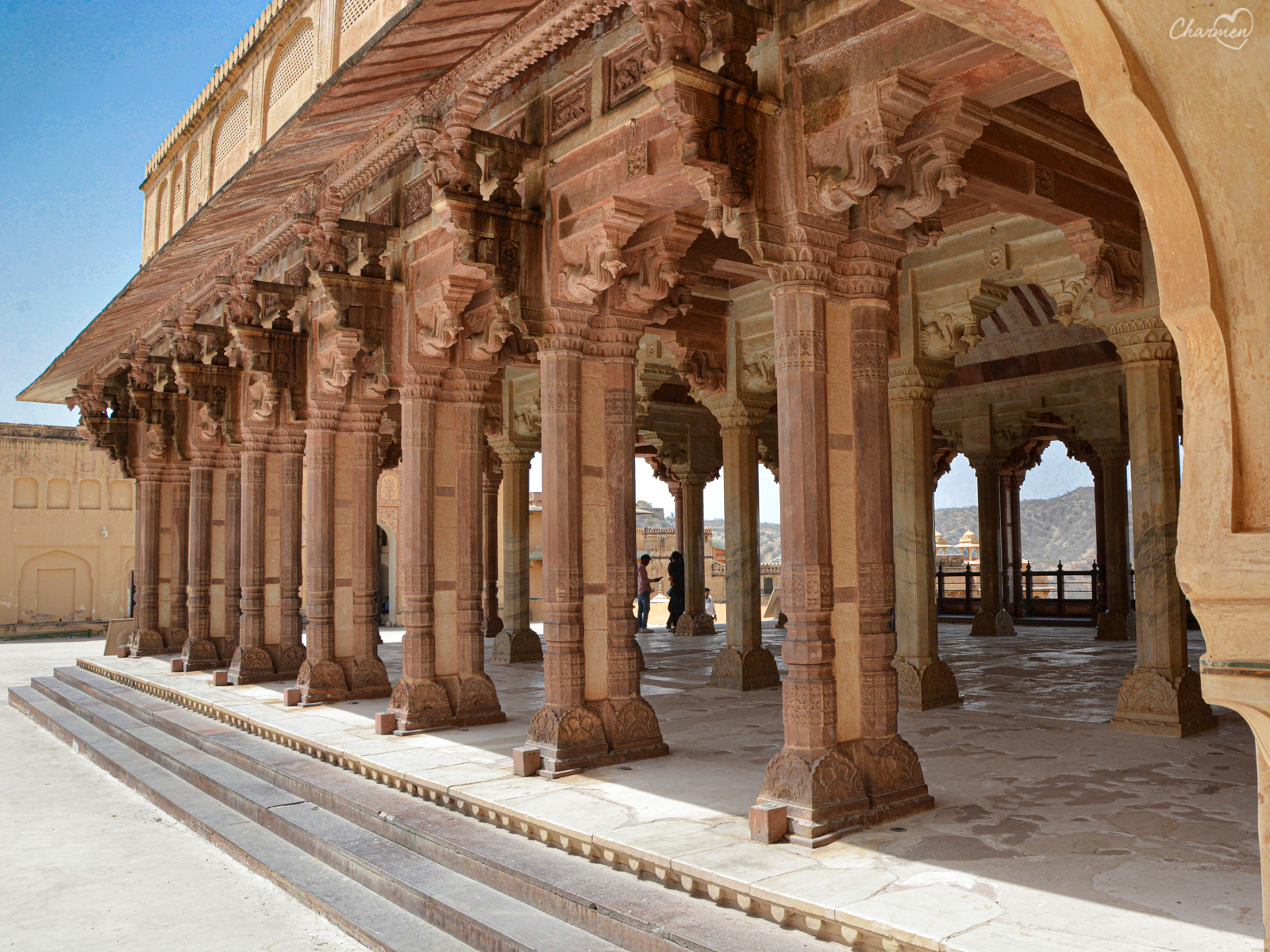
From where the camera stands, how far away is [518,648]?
14664 millimetres

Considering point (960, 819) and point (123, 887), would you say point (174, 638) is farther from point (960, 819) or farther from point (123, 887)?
point (960, 819)

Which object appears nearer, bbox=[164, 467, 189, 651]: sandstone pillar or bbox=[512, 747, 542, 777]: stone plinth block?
bbox=[512, 747, 542, 777]: stone plinth block

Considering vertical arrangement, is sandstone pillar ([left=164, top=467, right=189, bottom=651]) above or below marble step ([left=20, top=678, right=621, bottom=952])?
above

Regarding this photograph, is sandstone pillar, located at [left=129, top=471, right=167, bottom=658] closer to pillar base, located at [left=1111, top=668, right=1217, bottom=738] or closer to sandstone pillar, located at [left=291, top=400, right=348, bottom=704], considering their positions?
sandstone pillar, located at [left=291, top=400, right=348, bottom=704]

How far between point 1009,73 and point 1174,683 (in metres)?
4.88

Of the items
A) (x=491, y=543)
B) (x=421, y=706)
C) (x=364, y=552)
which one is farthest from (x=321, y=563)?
(x=491, y=543)

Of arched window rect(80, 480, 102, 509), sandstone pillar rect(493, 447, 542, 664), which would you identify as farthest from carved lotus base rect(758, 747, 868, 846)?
arched window rect(80, 480, 102, 509)

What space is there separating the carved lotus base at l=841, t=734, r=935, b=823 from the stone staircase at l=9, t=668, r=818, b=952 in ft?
4.24

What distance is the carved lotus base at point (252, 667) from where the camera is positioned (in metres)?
12.6

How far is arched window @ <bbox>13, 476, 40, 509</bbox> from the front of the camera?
98.3ft

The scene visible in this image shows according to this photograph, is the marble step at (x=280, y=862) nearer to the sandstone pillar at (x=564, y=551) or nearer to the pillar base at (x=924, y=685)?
the sandstone pillar at (x=564, y=551)

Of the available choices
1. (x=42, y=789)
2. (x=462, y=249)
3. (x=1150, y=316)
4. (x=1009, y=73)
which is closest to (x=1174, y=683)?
(x=1150, y=316)

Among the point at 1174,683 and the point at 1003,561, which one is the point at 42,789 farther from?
the point at 1003,561

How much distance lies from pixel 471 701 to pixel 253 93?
6550 millimetres
